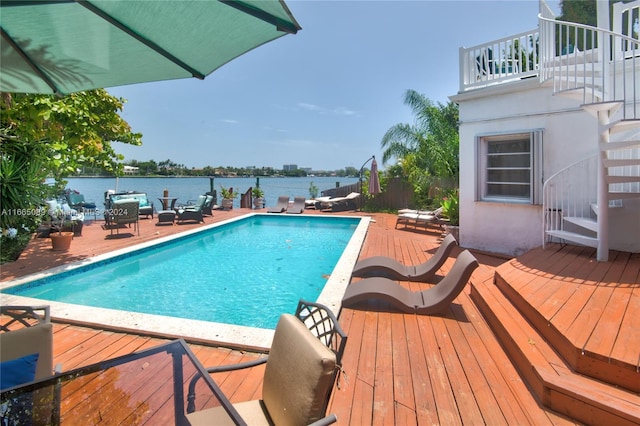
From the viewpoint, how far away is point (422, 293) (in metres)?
4.24

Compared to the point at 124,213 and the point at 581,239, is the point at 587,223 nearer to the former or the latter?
the point at 581,239

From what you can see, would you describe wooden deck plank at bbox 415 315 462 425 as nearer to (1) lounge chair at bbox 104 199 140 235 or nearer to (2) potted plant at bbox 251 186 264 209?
(1) lounge chair at bbox 104 199 140 235

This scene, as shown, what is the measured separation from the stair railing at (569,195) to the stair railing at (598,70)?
102 cm

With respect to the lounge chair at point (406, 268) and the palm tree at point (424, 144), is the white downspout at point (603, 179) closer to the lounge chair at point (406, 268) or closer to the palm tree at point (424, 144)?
the lounge chair at point (406, 268)

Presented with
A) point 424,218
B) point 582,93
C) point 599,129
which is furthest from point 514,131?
point 424,218

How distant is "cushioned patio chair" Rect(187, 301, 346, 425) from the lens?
4.79ft

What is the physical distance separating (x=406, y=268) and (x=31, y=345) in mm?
4777

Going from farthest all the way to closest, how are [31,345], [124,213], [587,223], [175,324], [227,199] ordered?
1. [227,199]
2. [124,213]
3. [587,223]
4. [175,324]
5. [31,345]

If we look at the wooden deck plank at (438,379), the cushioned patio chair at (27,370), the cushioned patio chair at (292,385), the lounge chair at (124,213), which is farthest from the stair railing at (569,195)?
the lounge chair at (124,213)

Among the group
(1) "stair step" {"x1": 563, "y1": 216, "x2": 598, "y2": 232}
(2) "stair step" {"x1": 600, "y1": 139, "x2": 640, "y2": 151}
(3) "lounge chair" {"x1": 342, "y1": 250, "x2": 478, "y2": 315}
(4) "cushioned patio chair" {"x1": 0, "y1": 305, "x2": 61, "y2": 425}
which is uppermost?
(2) "stair step" {"x1": 600, "y1": 139, "x2": 640, "y2": 151}

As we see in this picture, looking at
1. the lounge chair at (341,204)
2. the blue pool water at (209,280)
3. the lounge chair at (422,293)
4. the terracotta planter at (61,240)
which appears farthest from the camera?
the lounge chair at (341,204)

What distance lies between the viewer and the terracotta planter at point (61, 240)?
7.27m

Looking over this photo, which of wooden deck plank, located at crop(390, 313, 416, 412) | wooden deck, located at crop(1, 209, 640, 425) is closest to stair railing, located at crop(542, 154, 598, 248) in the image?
wooden deck, located at crop(1, 209, 640, 425)

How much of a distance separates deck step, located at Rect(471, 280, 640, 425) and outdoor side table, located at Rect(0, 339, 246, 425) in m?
2.23
